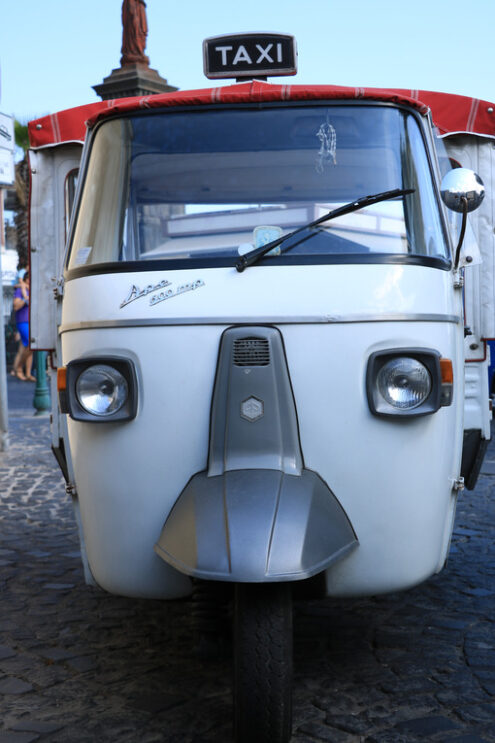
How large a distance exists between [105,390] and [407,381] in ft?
3.19

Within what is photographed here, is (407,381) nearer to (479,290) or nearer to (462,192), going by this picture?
(462,192)

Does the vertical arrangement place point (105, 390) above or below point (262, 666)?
above

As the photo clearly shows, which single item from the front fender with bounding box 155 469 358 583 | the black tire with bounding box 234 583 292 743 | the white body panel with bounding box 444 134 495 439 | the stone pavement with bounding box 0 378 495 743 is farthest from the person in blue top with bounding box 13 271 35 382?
the black tire with bounding box 234 583 292 743

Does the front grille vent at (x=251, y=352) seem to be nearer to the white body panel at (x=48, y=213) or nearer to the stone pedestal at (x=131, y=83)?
the white body panel at (x=48, y=213)

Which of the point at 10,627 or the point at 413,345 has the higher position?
the point at 413,345

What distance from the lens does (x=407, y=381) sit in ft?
10.0

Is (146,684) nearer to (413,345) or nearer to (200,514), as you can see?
(200,514)

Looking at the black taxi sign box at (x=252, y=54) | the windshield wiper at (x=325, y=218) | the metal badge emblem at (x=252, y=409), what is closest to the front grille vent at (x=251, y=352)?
the metal badge emblem at (x=252, y=409)

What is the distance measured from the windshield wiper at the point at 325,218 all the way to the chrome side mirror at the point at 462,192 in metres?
0.14

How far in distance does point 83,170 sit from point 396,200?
45.8 inches

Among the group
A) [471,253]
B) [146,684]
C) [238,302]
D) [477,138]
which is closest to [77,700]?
[146,684]

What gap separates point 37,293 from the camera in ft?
15.2

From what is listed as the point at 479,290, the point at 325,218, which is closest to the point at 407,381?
the point at 325,218

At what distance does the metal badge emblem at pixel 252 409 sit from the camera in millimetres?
3012
